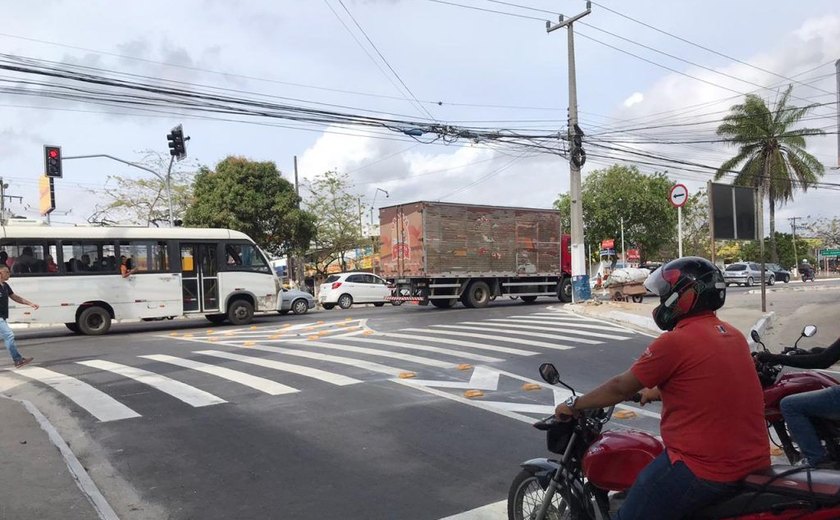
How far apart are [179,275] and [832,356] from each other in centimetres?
1673

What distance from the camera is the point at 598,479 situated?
306cm

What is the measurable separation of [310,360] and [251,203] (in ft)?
66.5

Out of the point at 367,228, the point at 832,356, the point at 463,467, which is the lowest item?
the point at 463,467

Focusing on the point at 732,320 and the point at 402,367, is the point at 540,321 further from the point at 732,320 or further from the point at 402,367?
the point at 402,367

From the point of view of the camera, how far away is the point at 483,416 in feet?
23.2

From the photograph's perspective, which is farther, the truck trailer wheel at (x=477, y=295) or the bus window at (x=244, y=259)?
the truck trailer wheel at (x=477, y=295)

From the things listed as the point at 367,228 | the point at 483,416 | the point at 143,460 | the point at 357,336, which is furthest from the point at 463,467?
the point at 367,228

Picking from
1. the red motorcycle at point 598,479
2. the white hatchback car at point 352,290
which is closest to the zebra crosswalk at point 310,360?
the red motorcycle at point 598,479

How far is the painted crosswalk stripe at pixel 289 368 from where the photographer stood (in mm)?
9039

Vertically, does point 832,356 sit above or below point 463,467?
above

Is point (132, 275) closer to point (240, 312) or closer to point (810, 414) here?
point (240, 312)

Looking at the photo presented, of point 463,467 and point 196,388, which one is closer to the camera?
point 463,467

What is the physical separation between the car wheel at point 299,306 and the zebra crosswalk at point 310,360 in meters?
7.29

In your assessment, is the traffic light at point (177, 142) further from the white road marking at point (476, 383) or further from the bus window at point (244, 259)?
the white road marking at point (476, 383)
